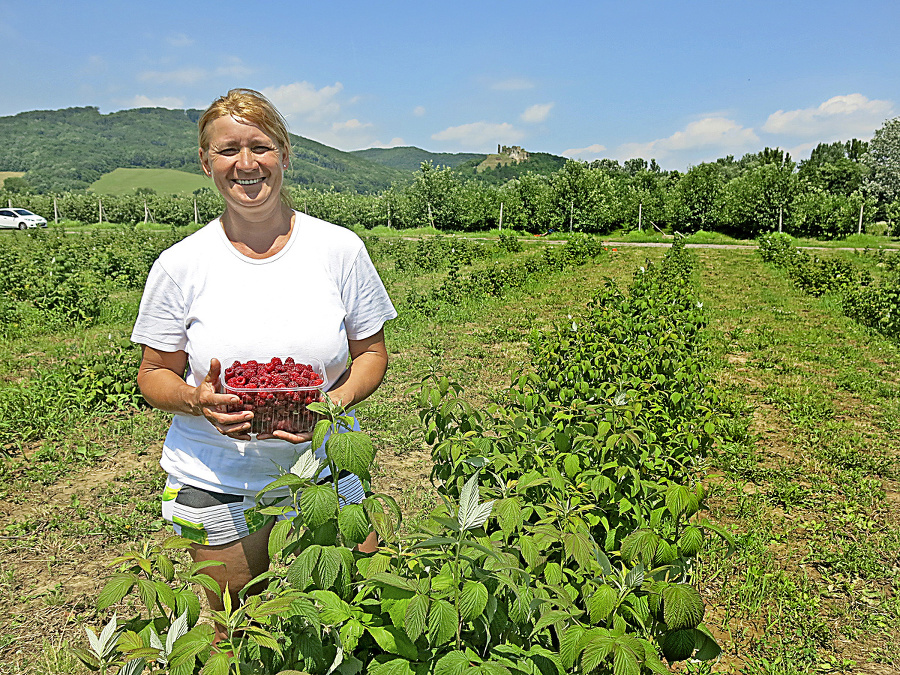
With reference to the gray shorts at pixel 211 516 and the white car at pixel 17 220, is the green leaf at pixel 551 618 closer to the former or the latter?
the gray shorts at pixel 211 516

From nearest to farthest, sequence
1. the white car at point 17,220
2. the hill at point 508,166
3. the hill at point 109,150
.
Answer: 1. the white car at point 17,220
2. the hill at point 109,150
3. the hill at point 508,166

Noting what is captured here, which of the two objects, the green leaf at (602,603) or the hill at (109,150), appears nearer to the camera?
the green leaf at (602,603)

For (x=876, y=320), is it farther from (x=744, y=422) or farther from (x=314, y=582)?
(x=314, y=582)

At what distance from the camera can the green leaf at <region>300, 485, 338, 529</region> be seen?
0.99m

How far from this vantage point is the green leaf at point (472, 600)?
0.94 meters

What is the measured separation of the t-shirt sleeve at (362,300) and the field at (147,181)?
98.3 metres

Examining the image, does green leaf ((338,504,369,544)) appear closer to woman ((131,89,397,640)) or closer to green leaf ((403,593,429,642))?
green leaf ((403,593,429,642))

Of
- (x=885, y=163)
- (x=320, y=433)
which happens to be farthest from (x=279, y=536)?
(x=885, y=163)

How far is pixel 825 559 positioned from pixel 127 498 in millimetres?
4181

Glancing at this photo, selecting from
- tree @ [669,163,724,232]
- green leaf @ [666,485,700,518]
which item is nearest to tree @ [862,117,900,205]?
tree @ [669,163,724,232]

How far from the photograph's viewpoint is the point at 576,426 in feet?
7.73

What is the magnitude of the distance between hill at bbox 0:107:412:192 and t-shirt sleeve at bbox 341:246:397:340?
7894cm

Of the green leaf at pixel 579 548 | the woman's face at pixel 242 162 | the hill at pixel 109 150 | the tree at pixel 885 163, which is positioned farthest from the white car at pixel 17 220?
the hill at pixel 109 150

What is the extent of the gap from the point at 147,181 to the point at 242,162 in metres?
111
